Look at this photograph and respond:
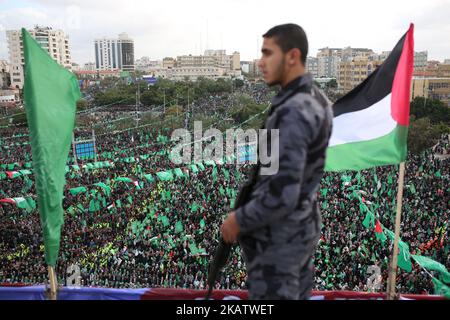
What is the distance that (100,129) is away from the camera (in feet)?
97.9

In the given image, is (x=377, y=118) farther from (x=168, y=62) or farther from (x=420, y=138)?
(x=168, y=62)

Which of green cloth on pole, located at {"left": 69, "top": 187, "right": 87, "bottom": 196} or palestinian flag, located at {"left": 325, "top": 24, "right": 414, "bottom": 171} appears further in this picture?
green cloth on pole, located at {"left": 69, "top": 187, "right": 87, "bottom": 196}

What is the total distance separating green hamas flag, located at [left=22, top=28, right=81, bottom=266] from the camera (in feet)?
8.76

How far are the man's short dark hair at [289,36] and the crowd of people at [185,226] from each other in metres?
6.37

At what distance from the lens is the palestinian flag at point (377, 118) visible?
3.29m

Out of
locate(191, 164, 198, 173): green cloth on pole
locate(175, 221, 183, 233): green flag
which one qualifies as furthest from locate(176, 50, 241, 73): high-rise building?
locate(175, 221, 183, 233): green flag

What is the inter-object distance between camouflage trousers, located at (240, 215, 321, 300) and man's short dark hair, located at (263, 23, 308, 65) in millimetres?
613

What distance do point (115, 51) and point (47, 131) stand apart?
140m

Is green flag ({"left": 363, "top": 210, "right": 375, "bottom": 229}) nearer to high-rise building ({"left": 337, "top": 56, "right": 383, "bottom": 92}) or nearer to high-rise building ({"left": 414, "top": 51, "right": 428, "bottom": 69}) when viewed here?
high-rise building ({"left": 337, "top": 56, "right": 383, "bottom": 92})

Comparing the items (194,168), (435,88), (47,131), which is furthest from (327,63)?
(47,131)

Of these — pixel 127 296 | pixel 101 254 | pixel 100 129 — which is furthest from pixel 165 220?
pixel 100 129

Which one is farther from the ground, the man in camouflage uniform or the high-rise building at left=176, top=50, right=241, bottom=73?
the high-rise building at left=176, top=50, right=241, bottom=73
